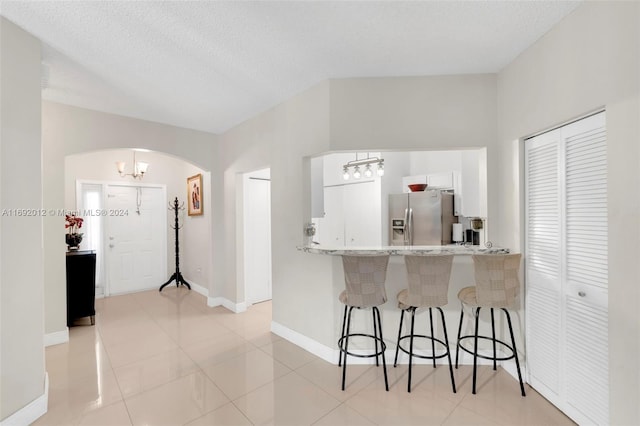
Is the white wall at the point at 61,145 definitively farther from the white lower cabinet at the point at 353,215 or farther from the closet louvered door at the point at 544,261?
the closet louvered door at the point at 544,261

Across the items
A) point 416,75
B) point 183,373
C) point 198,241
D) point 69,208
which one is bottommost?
point 183,373

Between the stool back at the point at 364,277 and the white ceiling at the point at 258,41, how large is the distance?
1620 millimetres

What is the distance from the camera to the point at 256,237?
4398mm

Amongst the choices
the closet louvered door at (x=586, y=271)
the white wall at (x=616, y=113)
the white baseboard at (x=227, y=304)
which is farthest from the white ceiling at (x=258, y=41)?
the white baseboard at (x=227, y=304)

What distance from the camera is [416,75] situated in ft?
8.36

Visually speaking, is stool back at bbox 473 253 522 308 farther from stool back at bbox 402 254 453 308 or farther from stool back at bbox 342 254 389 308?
stool back at bbox 342 254 389 308

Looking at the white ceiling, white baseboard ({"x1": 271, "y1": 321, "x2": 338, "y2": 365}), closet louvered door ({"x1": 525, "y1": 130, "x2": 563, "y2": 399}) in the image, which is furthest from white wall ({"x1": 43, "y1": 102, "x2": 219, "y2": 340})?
closet louvered door ({"x1": 525, "y1": 130, "x2": 563, "y2": 399})

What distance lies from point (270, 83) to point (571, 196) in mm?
2576

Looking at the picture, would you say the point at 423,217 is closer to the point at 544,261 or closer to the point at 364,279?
the point at 544,261

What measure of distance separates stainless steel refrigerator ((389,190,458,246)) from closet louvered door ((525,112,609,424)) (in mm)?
1805

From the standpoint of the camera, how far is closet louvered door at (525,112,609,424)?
1.68m

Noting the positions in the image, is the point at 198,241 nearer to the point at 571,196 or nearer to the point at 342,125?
the point at 342,125

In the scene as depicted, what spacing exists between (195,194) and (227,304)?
194 centimetres

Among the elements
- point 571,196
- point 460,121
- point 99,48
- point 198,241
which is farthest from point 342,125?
point 198,241
